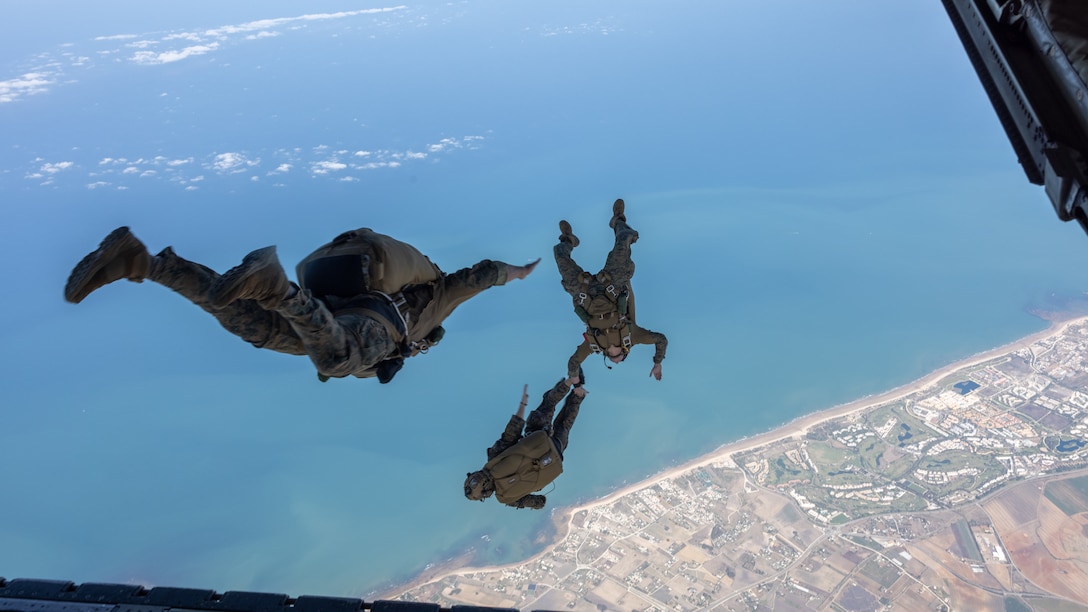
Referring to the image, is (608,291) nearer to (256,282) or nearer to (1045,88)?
(1045,88)

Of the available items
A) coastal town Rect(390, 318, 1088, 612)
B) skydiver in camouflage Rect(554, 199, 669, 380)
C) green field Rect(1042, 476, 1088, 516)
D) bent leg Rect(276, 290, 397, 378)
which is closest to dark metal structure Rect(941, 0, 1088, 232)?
skydiver in camouflage Rect(554, 199, 669, 380)

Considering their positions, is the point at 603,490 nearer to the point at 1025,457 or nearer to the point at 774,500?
the point at 774,500

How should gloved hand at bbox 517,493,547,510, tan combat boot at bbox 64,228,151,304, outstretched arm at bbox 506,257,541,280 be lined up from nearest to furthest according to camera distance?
tan combat boot at bbox 64,228,151,304 → outstretched arm at bbox 506,257,541,280 → gloved hand at bbox 517,493,547,510

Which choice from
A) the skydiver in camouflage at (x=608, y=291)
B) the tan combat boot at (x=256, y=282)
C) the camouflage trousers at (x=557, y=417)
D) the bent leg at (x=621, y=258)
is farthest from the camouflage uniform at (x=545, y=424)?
the tan combat boot at (x=256, y=282)

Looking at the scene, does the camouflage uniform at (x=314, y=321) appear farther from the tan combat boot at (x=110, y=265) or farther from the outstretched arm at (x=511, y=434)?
the outstretched arm at (x=511, y=434)

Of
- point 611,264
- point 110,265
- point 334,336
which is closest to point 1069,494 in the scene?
point 611,264

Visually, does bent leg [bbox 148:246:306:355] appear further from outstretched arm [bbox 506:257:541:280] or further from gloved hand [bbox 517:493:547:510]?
gloved hand [bbox 517:493:547:510]

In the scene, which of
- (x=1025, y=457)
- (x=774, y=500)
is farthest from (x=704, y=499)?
(x=1025, y=457)
